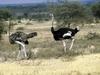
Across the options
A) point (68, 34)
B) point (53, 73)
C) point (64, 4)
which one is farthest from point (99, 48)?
point (64, 4)

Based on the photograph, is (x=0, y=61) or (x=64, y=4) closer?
(x=0, y=61)

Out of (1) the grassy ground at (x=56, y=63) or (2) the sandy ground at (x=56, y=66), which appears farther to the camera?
(1) the grassy ground at (x=56, y=63)

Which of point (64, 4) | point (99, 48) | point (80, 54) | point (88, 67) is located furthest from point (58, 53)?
point (64, 4)

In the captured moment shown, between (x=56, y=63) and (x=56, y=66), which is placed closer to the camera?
(x=56, y=66)

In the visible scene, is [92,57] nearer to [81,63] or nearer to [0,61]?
[81,63]

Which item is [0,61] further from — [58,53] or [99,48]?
[99,48]

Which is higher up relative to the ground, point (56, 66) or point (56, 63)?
point (56, 66)

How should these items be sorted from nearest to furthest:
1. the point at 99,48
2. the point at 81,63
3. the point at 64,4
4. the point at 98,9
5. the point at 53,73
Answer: the point at 53,73, the point at 81,63, the point at 99,48, the point at 64,4, the point at 98,9

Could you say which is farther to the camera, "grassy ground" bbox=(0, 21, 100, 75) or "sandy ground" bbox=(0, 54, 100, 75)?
"grassy ground" bbox=(0, 21, 100, 75)

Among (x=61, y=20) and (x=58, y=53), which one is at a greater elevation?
(x=58, y=53)

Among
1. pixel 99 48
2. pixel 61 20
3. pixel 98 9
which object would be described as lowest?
pixel 98 9

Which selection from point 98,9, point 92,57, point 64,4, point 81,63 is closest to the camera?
point 81,63

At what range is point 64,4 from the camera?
36594mm

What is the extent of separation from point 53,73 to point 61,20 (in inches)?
989
